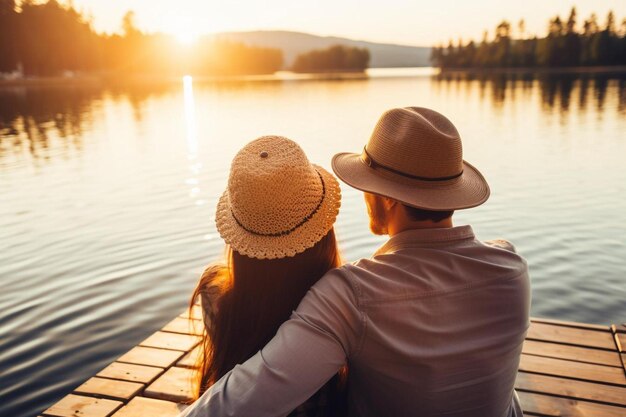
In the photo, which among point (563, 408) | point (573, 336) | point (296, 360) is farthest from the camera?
point (573, 336)

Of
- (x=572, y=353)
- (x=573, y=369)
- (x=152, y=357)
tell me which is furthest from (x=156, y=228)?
(x=573, y=369)

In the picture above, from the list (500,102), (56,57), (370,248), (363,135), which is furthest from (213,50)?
(370,248)

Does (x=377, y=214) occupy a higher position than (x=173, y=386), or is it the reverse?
(x=377, y=214)

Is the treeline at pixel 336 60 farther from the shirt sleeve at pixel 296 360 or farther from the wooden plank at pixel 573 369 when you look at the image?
the shirt sleeve at pixel 296 360

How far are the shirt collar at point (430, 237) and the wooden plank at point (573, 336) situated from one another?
278 cm

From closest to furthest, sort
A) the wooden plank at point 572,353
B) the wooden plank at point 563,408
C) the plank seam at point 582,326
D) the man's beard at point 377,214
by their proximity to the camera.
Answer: the man's beard at point 377,214, the wooden plank at point 563,408, the wooden plank at point 572,353, the plank seam at point 582,326

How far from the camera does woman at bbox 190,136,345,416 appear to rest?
1481 millimetres

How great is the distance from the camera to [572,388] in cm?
323

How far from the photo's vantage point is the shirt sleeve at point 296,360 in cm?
128

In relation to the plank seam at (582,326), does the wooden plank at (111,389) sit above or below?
above

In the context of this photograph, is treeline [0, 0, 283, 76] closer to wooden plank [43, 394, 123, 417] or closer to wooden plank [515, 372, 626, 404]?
wooden plank [43, 394, 123, 417]

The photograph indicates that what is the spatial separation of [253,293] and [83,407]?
218 centimetres

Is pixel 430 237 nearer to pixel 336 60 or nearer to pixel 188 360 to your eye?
pixel 188 360

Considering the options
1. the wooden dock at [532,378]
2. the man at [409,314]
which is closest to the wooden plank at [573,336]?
the wooden dock at [532,378]
